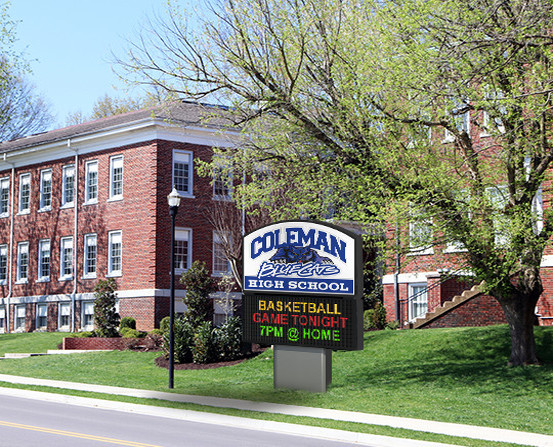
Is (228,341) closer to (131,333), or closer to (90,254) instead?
(131,333)

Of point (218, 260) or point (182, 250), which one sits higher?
point (182, 250)

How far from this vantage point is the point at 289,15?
23.4 meters

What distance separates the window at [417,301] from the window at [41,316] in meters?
20.9

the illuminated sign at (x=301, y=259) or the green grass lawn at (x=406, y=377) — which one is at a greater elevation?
the illuminated sign at (x=301, y=259)

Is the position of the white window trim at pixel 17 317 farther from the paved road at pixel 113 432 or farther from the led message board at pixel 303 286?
the paved road at pixel 113 432

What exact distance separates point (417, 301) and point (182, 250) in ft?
39.6

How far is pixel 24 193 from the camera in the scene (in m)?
48.6

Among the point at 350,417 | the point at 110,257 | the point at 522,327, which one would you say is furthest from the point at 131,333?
the point at 350,417

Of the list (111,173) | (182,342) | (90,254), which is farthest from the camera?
A: (90,254)

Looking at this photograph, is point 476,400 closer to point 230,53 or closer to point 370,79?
point 370,79

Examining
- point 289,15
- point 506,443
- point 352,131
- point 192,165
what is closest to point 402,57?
point 352,131

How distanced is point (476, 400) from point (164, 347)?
13308mm

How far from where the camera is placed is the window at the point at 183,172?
1622 inches

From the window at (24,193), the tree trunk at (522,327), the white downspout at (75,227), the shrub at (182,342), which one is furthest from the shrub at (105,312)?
the tree trunk at (522,327)
